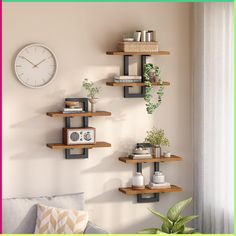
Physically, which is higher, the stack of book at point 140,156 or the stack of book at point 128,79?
the stack of book at point 128,79

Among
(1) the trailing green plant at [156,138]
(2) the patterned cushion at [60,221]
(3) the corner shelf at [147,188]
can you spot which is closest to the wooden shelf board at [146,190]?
(3) the corner shelf at [147,188]

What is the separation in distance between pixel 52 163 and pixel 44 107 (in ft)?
1.49

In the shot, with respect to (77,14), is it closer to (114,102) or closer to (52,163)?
(114,102)

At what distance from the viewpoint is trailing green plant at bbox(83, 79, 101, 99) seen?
3.99 metres

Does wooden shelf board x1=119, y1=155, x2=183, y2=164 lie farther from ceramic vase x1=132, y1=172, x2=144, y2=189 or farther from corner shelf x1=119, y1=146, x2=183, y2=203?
ceramic vase x1=132, y1=172, x2=144, y2=189

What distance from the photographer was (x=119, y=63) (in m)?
4.16

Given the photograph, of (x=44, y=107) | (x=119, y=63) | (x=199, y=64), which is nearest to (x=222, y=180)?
(x=199, y=64)

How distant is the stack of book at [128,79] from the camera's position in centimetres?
402

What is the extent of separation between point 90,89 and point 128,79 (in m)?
0.32

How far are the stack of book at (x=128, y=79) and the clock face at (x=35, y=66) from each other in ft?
1.64

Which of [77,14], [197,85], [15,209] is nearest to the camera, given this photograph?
[15,209]

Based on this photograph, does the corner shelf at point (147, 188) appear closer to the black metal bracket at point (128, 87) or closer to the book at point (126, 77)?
the black metal bracket at point (128, 87)

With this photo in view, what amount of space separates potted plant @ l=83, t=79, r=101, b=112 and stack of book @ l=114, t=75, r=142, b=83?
0.60 ft

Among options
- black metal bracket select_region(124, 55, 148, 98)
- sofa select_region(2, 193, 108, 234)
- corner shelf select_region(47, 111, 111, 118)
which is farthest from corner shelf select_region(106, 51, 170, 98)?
sofa select_region(2, 193, 108, 234)
